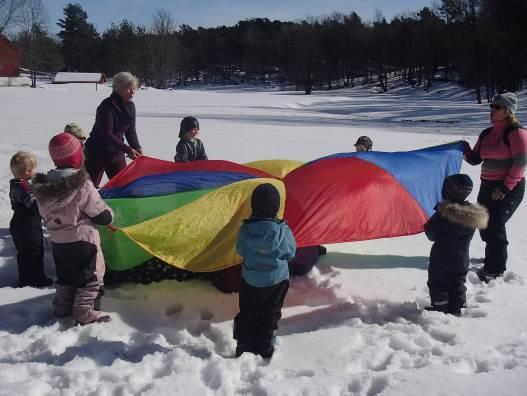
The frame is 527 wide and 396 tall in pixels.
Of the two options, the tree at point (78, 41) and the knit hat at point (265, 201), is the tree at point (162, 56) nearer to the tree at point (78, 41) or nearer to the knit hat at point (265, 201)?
the tree at point (78, 41)

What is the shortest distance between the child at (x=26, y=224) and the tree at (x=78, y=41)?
6949 cm

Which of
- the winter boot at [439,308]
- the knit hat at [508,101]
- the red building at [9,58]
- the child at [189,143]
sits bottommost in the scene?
Result: the winter boot at [439,308]

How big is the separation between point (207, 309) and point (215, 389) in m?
1.00

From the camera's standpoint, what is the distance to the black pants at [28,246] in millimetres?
3932

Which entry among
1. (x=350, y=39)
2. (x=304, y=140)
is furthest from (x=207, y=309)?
(x=350, y=39)

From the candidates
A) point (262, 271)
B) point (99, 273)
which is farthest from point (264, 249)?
point (99, 273)

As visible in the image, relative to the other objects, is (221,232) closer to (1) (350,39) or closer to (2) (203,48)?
(1) (350,39)

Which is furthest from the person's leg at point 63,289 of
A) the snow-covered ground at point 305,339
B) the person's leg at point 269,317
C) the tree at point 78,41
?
the tree at point 78,41

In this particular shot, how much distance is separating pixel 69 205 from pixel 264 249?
4.20 feet

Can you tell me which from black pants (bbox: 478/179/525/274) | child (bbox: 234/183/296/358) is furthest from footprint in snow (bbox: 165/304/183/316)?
black pants (bbox: 478/179/525/274)

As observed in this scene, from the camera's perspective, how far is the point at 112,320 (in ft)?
11.3

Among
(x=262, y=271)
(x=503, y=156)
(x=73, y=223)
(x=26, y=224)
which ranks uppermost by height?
(x=503, y=156)

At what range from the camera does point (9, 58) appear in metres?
52.4

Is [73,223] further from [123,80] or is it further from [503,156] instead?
[503,156]
